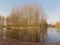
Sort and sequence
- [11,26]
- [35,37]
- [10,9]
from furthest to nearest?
[11,26], [10,9], [35,37]

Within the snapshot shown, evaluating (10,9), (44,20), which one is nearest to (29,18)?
(44,20)

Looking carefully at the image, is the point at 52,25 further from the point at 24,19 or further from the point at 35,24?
the point at 24,19

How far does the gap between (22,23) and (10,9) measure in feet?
3.38

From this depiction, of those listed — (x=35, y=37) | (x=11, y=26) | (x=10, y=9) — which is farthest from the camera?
(x=11, y=26)

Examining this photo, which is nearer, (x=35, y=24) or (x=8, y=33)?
(x=8, y=33)

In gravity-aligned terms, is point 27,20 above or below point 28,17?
below

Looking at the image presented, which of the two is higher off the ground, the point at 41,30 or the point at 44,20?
the point at 44,20

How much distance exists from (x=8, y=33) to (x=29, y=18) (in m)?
1.57

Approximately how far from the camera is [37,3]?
6320 millimetres

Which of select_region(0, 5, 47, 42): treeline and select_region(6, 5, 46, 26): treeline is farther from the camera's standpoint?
select_region(6, 5, 46, 26): treeline

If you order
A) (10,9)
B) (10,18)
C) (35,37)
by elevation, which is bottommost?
(35,37)

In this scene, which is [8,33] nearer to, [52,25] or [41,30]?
[41,30]

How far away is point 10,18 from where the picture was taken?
262 inches

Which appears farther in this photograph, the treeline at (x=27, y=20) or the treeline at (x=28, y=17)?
the treeline at (x=28, y=17)
